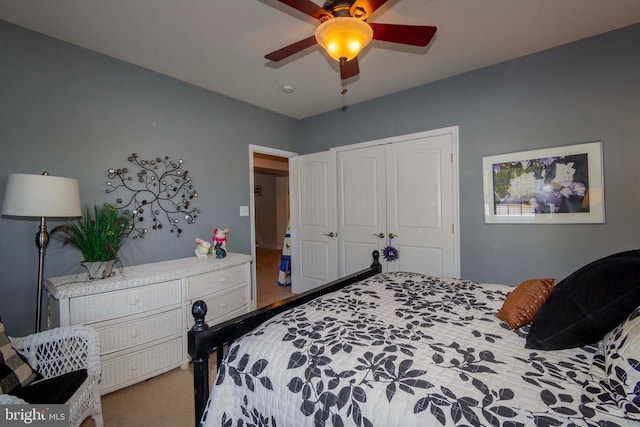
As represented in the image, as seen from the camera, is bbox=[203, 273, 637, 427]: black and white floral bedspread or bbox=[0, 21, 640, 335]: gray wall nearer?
bbox=[203, 273, 637, 427]: black and white floral bedspread

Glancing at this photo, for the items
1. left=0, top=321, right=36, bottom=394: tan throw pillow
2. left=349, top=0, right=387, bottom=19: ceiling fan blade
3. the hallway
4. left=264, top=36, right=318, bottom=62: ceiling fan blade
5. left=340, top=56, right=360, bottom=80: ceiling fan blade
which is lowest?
the hallway

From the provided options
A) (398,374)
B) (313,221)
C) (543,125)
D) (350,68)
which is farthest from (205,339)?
(543,125)

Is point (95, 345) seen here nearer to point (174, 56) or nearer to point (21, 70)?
point (21, 70)

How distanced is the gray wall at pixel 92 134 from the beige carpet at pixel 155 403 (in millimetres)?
880

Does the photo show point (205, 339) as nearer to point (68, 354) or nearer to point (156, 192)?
point (68, 354)

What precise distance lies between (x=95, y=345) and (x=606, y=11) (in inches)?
152

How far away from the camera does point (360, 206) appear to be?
3592 mm

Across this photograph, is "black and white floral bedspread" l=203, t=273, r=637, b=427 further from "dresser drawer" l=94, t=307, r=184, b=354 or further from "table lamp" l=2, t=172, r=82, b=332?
"table lamp" l=2, t=172, r=82, b=332

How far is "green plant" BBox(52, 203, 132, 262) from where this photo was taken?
1964 millimetres

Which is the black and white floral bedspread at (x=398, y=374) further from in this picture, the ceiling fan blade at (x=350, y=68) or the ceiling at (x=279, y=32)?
the ceiling at (x=279, y=32)

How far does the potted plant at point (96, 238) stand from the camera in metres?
1.96

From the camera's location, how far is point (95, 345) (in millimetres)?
1535

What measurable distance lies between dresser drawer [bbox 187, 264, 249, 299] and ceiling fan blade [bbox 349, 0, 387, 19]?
2153mm

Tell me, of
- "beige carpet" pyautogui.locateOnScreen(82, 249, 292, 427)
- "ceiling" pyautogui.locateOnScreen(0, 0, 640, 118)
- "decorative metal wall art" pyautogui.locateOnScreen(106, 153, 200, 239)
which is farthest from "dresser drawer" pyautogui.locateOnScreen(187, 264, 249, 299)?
"ceiling" pyautogui.locateOnScreen(0, 0, 640, 118)
